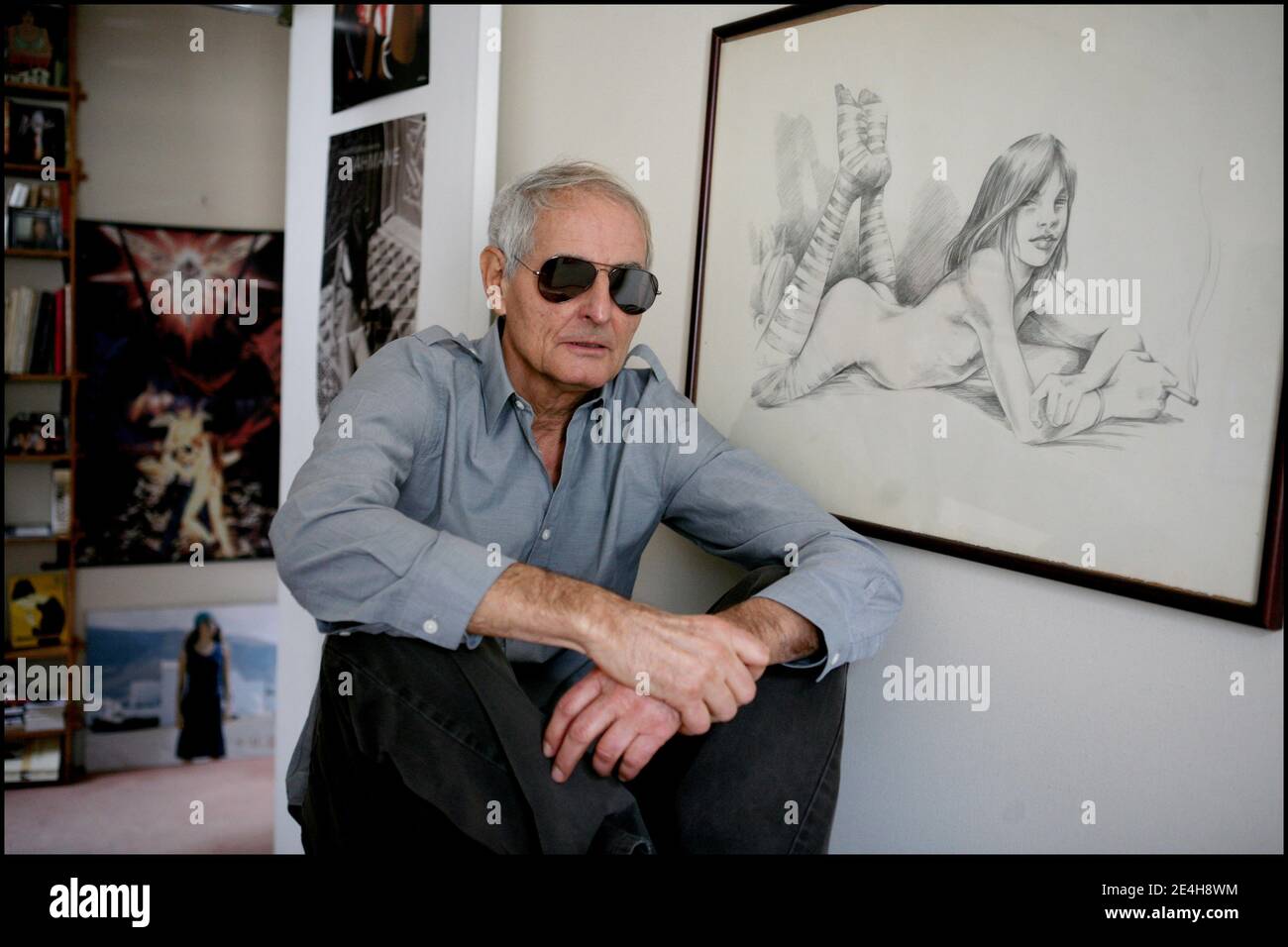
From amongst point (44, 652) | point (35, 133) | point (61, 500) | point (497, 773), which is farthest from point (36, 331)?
point (497, 773)

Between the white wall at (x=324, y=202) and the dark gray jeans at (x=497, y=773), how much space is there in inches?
44.5

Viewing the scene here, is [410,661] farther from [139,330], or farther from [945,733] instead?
[139,330]

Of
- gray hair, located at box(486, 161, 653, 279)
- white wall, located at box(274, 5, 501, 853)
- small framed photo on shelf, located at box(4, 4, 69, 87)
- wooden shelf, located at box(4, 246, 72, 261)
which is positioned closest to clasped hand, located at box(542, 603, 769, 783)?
gray hair, located at box(486, 161, 653, 279)

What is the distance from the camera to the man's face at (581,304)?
1.66 metres

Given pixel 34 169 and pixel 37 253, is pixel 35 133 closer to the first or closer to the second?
pixel 34 169

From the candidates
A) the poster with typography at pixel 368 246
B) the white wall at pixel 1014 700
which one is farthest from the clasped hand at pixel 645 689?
the poster with typography at pixel 368 246

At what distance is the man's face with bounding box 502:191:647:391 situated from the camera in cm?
166

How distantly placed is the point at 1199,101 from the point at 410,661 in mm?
1196

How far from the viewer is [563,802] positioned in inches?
49.3

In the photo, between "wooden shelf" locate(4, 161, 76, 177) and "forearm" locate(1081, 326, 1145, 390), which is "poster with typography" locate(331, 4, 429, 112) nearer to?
"forearm" locate(1081, 326, 1145, 390)

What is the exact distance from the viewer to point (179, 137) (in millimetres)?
4297

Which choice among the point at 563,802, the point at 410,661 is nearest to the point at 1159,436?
the point at 563,802

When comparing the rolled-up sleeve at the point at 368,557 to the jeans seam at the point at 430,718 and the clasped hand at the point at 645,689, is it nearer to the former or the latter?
the jeans seam at the point at 430,718
